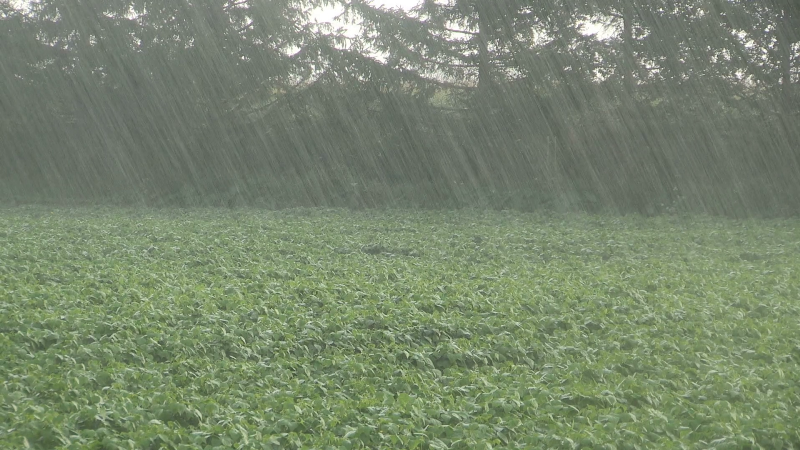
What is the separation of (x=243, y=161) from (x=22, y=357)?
1716 cm

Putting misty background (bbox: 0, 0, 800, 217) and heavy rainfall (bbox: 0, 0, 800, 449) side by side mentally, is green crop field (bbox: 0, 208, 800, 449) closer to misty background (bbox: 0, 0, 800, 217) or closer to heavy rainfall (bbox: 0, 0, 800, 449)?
heavy rainfall (bbox: 0, 0, 800, 449)

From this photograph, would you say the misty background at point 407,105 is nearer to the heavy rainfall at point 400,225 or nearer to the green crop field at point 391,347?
the heavy rainfall at point 400,225

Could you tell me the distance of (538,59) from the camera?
19.1 meters

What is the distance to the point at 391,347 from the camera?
5746 millimetres

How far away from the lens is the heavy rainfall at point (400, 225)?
4.52 meters

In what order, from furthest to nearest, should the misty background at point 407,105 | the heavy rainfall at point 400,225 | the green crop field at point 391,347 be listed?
the misty background at point 407,105 < the heavy rainfall at point 400,225 < the green crop field at point 391,347

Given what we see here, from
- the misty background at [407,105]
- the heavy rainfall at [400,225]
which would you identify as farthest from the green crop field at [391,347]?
the misty background at [407,105]

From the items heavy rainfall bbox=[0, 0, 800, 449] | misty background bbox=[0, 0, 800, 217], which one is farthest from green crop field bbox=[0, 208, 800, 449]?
misty background bbox=[0, 0, 800, 217]

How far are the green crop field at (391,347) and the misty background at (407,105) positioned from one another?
24.9ft

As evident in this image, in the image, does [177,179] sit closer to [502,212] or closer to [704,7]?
[502,212]

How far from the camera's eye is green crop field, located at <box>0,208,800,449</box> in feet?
13.6

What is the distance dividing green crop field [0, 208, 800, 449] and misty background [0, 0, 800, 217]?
24.9 ft

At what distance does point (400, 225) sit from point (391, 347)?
8.26 meters

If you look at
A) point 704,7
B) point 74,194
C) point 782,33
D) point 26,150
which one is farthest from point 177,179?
point 782,33
